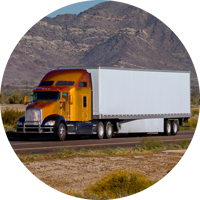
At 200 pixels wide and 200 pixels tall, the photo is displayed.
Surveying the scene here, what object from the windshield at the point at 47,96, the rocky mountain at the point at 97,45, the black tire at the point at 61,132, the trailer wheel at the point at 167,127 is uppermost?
the rocky mountain at the point at 97,45

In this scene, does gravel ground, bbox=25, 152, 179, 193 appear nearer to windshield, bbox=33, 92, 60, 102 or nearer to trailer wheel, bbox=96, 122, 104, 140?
windshield, bbox=33, 92, 60, 102

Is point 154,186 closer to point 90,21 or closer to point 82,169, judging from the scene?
point 82,169

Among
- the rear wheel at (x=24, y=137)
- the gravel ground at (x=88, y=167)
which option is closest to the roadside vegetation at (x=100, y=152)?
the gravel ground at (x=88, y=167)

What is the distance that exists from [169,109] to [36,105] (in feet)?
38.3

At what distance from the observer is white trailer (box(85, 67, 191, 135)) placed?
3023cm

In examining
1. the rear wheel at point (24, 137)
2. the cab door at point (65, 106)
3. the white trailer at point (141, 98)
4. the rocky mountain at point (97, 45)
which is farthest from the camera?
the rocky mountain at point (97, 45)

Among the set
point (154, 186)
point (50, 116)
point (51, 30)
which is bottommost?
point (154, 186)

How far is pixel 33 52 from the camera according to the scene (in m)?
139

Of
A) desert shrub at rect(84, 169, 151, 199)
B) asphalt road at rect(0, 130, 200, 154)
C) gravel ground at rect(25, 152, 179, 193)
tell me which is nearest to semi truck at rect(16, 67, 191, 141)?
asphalt road at rect(0, 130, 200, 154)

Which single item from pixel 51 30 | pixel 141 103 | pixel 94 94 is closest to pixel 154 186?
pixel 94 94

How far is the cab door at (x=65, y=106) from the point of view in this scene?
27.8 metres

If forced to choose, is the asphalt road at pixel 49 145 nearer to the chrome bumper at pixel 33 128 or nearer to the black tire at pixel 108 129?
the chrome bumper at pixel 33 128

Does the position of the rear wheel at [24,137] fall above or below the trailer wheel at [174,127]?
below

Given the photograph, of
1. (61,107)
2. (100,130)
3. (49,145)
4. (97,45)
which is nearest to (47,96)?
(61,107)
